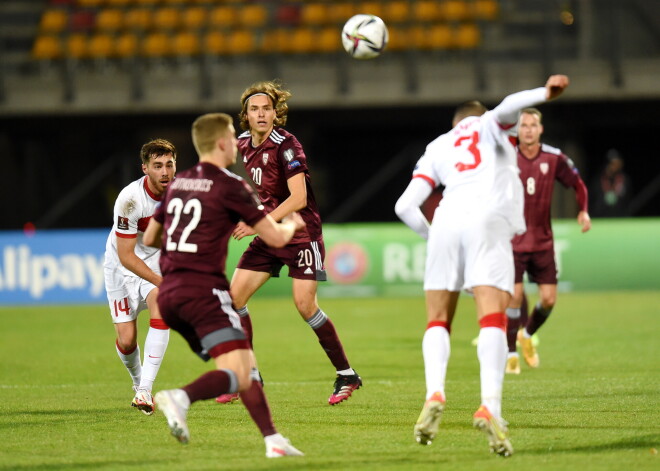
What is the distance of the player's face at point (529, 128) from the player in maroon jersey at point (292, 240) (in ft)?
8.74

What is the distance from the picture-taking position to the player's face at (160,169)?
7.69 m

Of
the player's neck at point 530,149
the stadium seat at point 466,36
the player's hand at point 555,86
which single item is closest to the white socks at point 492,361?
the player's hand at point 555,86

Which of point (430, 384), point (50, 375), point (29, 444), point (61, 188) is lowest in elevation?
point (61, 188)

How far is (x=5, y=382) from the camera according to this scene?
982 cm

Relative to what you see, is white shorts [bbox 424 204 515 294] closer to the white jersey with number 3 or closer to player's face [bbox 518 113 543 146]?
the white jersey with number 3

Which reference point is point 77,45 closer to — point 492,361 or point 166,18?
point 166,18

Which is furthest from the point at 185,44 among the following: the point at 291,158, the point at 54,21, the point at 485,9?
the point at 291,158

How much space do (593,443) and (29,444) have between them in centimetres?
329

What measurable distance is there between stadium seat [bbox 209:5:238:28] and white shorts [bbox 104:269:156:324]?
51.2 ft

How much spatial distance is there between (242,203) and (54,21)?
19893 millimetres

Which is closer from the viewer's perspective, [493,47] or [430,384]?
[430,384]

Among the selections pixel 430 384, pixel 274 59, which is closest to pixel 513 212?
pixel 430 384

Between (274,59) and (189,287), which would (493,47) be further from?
(189,287)

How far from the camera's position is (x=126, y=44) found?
910 inches
